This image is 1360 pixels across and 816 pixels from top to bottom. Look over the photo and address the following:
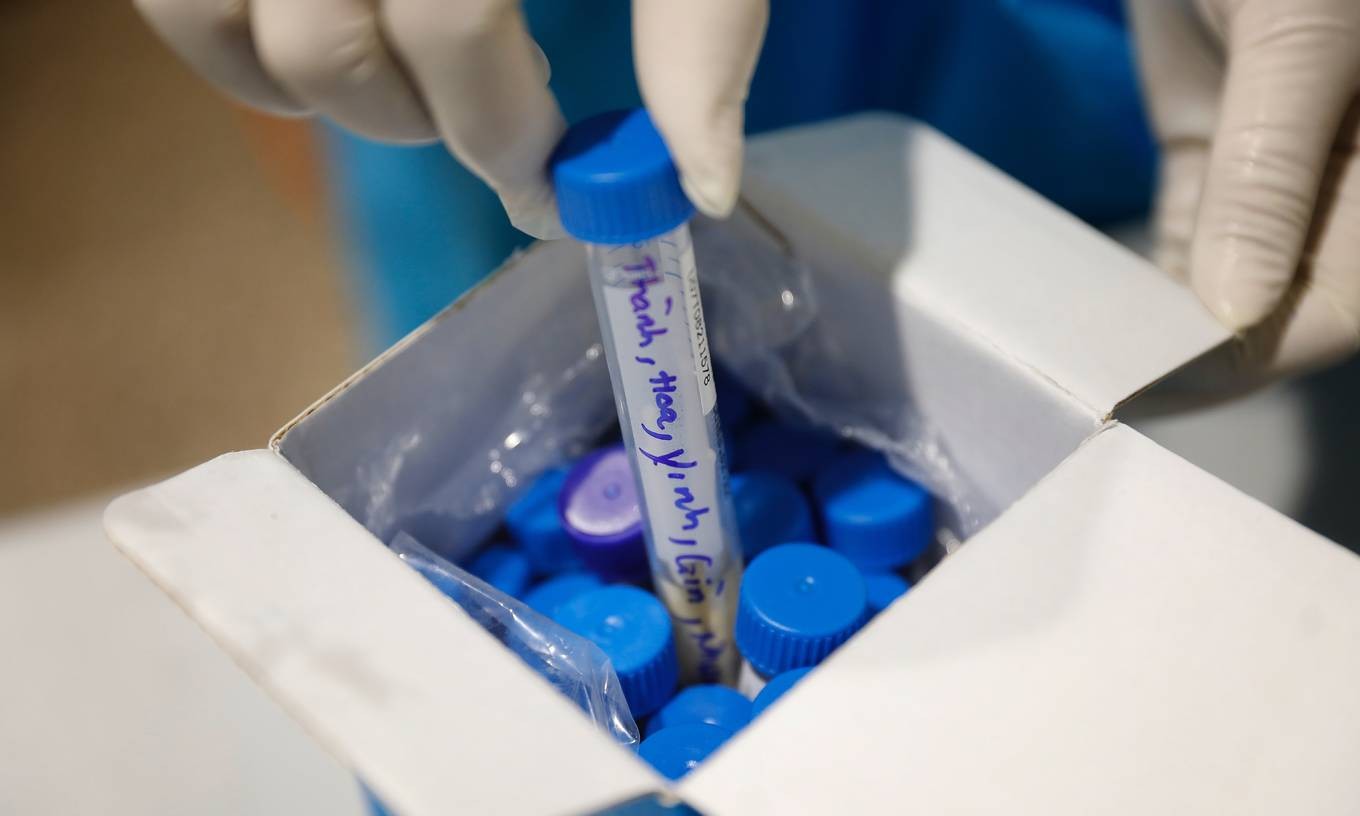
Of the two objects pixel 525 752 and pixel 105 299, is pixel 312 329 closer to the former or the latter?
pixel 105 299

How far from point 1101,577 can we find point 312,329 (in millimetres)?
988

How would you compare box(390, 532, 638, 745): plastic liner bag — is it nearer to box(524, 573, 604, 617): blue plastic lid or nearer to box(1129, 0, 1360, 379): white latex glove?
box(524, 573, 604, 617): blue plastic lid

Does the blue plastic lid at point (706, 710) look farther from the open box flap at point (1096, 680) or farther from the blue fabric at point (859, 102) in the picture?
the blue fabric at point (859, 102)

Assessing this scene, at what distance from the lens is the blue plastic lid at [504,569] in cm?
53

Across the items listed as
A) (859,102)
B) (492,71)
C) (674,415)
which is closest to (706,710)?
(674,415)

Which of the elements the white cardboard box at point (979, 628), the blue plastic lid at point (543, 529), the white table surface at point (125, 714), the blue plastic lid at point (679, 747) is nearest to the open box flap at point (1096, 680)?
the white cardboard box at point (979, 628)

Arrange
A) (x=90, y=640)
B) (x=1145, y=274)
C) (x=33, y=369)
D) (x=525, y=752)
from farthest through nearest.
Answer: (x=33, y=369) → (x=90, y=640) → (x=1145, y=274) → (x=525, y=752)

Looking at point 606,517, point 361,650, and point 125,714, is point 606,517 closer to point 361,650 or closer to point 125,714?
point 361,650

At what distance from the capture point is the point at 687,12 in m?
0.37

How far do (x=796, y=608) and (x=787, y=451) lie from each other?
0.14m

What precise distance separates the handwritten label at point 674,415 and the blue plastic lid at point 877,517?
2.7 inches

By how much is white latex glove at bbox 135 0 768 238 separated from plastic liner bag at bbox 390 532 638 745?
0.15 metres

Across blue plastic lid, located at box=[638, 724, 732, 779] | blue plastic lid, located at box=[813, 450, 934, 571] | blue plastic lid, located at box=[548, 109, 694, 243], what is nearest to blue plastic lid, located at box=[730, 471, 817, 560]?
blue plastic lid, located at box=[813, 450, 934, 571]

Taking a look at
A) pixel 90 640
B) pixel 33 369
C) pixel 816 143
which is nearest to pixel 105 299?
pixel 33 369
